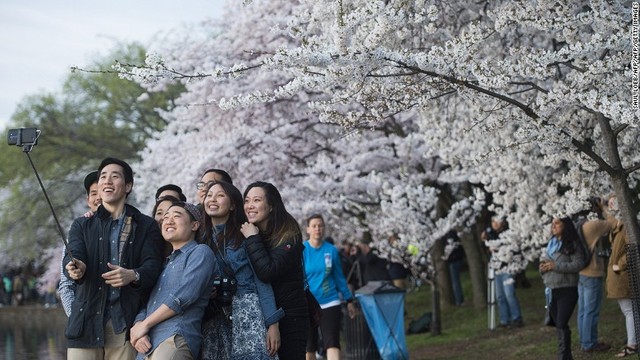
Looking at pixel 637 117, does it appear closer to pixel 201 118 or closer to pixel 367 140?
pixel 367 140

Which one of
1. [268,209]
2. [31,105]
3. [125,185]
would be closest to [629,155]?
[268,209]

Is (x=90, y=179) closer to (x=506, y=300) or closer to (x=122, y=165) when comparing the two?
(x=122, y=165)

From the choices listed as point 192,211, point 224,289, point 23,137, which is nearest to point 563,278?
point 224,289

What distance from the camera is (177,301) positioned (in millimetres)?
6508

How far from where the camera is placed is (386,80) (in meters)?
9.43

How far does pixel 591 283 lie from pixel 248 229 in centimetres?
664

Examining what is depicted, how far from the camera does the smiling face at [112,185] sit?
7004 millimetres

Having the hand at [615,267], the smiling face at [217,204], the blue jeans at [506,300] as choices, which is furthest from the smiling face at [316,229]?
the blue jeans at [506,300]

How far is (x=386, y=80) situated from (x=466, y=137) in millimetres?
4526

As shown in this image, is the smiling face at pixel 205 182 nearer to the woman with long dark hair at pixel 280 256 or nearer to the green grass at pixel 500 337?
the woman with long dark hair at pixel 280 256

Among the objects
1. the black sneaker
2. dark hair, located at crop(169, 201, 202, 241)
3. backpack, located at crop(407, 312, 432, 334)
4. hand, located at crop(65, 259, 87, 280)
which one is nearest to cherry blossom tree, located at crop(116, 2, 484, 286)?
backpack, located at crop(407, 312, 432, 334)

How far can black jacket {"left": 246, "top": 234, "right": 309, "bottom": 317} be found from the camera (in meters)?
7.21

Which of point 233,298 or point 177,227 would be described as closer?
point 177,227

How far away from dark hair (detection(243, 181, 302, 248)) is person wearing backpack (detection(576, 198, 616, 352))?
19.1ft
